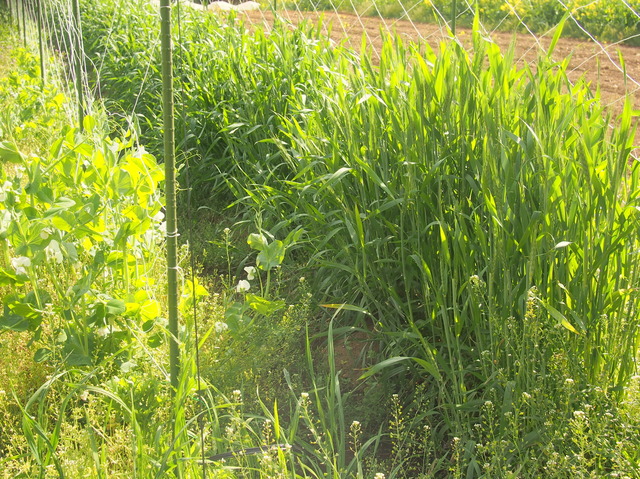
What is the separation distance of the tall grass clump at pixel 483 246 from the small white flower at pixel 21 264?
0.79m

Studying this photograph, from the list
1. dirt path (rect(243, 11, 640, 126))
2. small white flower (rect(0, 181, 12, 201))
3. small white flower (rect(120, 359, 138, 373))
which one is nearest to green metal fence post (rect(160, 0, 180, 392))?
small white flower (rect(120, 359, 138, 373))

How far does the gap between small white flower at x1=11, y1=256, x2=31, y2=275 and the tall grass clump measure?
79cm

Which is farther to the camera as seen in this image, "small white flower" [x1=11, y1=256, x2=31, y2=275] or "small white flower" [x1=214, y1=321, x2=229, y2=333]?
"small white flower" [x1=214, y1=321, x2=229, y2=333]

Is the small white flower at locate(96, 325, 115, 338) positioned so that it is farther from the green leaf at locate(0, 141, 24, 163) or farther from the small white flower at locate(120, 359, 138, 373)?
the green leaf at locate(0, 141, 24, 163)

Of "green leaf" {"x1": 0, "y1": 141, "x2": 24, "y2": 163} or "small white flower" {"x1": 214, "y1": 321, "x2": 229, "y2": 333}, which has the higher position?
"green leaf" {"x1": 0, "y1": 141, "x2": 24, "y2": 163}

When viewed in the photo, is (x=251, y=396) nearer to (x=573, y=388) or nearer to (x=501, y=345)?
(x=501, y=345)

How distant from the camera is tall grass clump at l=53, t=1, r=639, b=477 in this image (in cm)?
152

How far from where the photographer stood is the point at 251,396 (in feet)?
6.13

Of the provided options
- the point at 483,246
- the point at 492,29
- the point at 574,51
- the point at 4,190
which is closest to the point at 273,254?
the point at 483,246

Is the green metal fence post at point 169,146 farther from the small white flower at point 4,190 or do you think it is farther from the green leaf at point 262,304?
the small white flower at point 4,190

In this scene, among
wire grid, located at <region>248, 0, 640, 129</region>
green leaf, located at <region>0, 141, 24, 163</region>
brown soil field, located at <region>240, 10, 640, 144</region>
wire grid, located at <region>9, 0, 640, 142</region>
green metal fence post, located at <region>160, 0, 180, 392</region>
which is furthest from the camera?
wire grid, located at <region>248, 0, 640, 129</region>

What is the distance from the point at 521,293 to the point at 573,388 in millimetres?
259

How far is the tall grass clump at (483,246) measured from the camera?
1.52m

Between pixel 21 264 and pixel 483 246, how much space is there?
1.10 metres
